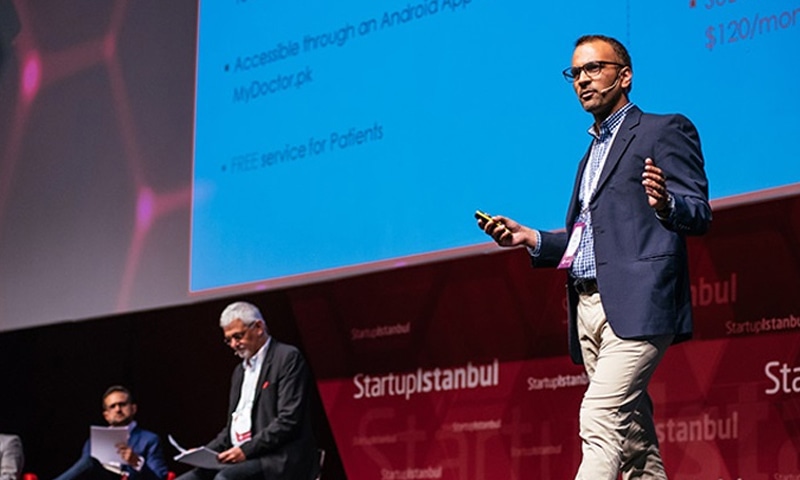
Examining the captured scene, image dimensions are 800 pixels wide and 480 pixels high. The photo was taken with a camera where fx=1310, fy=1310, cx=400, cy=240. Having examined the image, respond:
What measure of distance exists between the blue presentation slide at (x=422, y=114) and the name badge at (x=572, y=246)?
94cm

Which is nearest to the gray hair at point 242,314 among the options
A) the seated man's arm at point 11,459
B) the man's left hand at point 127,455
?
the man's left hand at point 127,455

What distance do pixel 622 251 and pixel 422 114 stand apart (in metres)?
2.08

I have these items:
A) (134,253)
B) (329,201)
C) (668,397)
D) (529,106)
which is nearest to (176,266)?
(134,253)

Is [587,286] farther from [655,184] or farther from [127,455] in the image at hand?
[127,455]

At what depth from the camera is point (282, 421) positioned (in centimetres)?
490

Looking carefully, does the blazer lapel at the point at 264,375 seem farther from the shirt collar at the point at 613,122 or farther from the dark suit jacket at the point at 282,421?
the shirt collar at the point at 613,122

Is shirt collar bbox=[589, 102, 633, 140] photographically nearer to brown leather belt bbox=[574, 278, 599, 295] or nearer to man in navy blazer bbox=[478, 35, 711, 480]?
man in navy blazer bbox=[478, 35, 711, 480]

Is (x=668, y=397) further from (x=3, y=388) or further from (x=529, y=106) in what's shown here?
(x=3, y=388)

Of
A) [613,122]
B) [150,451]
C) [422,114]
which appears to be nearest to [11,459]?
[150,451]

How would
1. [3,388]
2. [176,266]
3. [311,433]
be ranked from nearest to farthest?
1. [311,433]
2. [176,266]
3. [3,388]

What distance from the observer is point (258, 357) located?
204 inches

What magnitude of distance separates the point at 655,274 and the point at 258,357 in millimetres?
2497

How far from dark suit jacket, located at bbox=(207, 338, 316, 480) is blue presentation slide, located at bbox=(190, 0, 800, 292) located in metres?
0.49

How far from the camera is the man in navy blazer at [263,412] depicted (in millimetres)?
4875
